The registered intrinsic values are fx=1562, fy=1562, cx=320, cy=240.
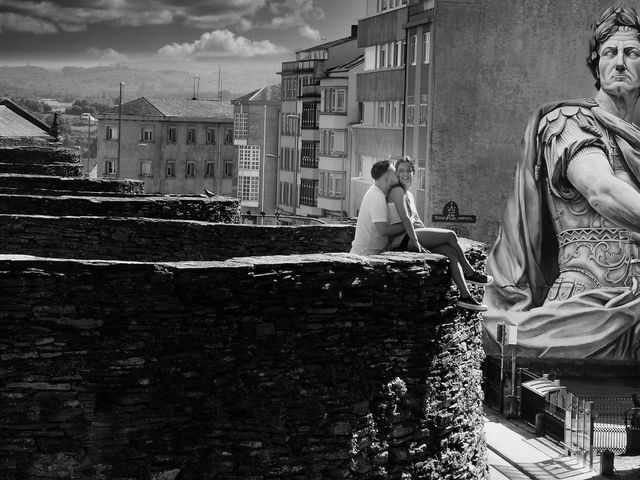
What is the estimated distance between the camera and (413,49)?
54688 millimetres

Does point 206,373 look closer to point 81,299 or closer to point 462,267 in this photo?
point 81,299

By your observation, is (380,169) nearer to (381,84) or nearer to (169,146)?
(381,84)

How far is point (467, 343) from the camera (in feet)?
42.2

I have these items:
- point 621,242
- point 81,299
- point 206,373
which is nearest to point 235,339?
point 206,373

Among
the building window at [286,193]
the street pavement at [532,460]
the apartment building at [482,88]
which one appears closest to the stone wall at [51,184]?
the street pavement at [532,460]

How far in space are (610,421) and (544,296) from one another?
9.42 m

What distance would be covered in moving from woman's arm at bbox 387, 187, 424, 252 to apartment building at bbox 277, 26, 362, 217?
60.8 metres

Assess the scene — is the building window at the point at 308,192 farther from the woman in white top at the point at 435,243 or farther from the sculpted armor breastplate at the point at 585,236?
the woman in white top at the point at 435,243

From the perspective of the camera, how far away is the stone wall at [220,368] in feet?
31.2

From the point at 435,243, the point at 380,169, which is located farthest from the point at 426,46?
the point at 435,243

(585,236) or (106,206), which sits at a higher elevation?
(106,206)

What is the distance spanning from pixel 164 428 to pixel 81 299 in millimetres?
1029

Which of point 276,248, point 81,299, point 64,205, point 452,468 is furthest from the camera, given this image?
point 64,205

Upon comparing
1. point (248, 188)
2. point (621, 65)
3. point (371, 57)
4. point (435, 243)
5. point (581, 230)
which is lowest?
point (248, 188)
